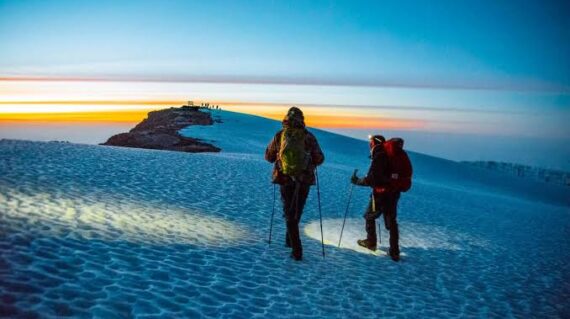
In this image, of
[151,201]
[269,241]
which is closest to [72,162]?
[151,201]

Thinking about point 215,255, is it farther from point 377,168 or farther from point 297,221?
point 377,168

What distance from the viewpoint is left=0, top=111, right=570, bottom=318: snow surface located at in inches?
229

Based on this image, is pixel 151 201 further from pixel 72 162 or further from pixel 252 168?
pixel 252 168

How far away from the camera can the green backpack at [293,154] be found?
816cm

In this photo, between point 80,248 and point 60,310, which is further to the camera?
point 80,248

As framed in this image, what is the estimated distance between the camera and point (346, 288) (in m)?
7.54

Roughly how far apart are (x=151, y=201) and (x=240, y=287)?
19.6 ft

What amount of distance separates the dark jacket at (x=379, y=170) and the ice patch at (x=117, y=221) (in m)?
3.26

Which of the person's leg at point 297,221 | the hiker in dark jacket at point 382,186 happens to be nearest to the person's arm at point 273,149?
the person's leg at point 297,221

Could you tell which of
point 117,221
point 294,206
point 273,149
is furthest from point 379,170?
point 117,221

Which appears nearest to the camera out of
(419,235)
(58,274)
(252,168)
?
(58,274)

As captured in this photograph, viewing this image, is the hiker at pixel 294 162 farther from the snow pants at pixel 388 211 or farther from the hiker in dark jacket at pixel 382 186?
the snow pants at pixel 388 211

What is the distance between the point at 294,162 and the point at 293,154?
15 cm

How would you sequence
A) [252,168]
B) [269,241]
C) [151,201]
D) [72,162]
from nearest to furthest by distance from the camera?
[269,241]
[151,201]
[72,162]
[252,168]
